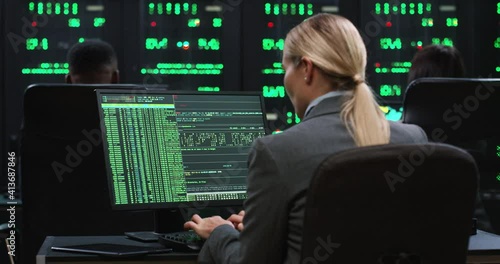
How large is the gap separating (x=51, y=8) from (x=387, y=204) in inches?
154

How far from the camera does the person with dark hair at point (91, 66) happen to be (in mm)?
3859

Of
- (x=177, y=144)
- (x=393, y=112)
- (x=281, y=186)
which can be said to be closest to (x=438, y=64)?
(x=393, y=112)

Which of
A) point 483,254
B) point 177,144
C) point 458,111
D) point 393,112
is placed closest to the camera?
point 483,254

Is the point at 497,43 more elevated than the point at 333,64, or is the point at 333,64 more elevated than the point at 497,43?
the point at 333,64

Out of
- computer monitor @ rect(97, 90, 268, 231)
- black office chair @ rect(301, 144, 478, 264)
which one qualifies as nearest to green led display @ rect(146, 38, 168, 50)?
computer monitor @ rect(97, 90, 268, 231)

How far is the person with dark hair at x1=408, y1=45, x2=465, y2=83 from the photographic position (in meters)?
3.83

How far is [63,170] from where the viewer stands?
324 centimetres

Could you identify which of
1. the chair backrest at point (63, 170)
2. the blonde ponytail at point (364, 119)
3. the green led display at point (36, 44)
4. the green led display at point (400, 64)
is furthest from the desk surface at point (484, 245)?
the green led display at point (36, 44)

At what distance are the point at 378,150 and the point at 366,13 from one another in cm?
380

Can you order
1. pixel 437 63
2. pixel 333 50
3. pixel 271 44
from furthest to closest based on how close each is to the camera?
pixel 271 44, pixel 437 63, pixel 333 50

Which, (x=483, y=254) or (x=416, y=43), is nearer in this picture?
(x=483, y=254)

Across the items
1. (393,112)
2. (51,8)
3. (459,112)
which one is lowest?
(393,112)

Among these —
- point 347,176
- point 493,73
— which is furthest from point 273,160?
point 493,73

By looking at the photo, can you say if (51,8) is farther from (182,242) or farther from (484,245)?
(484,245)
